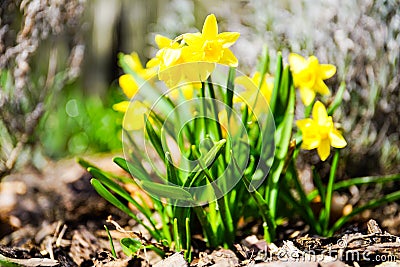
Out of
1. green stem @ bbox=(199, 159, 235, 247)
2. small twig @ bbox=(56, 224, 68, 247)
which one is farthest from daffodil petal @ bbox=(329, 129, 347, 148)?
small twig @ bbox=(56, 224, 68, 247)

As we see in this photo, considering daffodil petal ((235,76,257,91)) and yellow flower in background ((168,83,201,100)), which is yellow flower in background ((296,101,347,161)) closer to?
daffodil petal ((235,76,257,91))

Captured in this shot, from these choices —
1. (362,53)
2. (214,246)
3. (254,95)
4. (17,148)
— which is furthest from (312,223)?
(17,148)

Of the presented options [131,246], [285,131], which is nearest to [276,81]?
[285,131]

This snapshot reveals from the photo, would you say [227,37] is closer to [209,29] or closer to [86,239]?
[209,29]

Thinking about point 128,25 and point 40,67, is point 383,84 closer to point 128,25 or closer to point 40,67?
point 40,67

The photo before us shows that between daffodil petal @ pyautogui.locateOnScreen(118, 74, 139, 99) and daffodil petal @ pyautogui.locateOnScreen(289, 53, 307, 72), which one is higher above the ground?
daffodil petal @ pyautogui.locateOnScreen(289, 53, 307, 72)

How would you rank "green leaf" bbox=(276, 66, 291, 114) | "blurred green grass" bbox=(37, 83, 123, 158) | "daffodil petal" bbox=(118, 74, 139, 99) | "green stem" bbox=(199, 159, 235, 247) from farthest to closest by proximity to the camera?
"blurred green grass" bbox=(37, 83, 123, 158) < "daffodil petal" bbox=(118, 74, 139, 99) < "green leaf" bbox=(276, 66, 291, 114) < "green stem" bbox=(199, 159, 235, 247)

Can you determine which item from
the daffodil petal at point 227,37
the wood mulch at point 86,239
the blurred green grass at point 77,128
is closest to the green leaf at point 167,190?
the wood mulch at point 86,239
